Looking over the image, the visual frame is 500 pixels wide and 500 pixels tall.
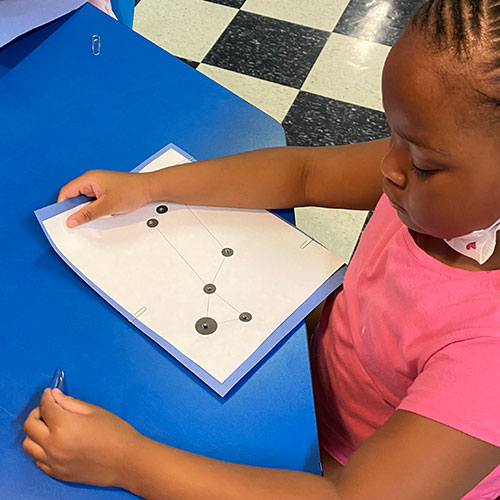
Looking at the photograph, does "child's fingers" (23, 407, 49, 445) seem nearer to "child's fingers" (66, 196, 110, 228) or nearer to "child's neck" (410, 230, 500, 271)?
"child's fingers" (66, 196, 110, 228)

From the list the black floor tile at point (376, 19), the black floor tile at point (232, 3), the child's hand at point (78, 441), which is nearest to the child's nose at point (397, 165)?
the child's hand at point (78, 441)

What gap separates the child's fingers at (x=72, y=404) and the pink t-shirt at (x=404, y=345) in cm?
32

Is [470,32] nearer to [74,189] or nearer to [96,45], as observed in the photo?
[74,189]

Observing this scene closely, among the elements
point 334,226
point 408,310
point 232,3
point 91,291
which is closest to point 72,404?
point 91,291

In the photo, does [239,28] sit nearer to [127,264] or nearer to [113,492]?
[127,264]

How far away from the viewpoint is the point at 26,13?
108cm

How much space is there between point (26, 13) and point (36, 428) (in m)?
0.71

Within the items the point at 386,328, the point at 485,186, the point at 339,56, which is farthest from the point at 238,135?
the point at 339,56

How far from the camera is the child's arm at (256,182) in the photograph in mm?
886

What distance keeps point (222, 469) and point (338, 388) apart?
28 centimetres

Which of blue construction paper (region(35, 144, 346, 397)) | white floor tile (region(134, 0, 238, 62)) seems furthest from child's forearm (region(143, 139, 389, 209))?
white floor tile (region(134, 0, 238, 62))

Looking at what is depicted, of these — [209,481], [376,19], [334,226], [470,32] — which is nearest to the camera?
[470,32]

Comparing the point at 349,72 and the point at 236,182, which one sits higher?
the point at 236,182

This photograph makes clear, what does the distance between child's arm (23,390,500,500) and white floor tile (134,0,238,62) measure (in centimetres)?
160
